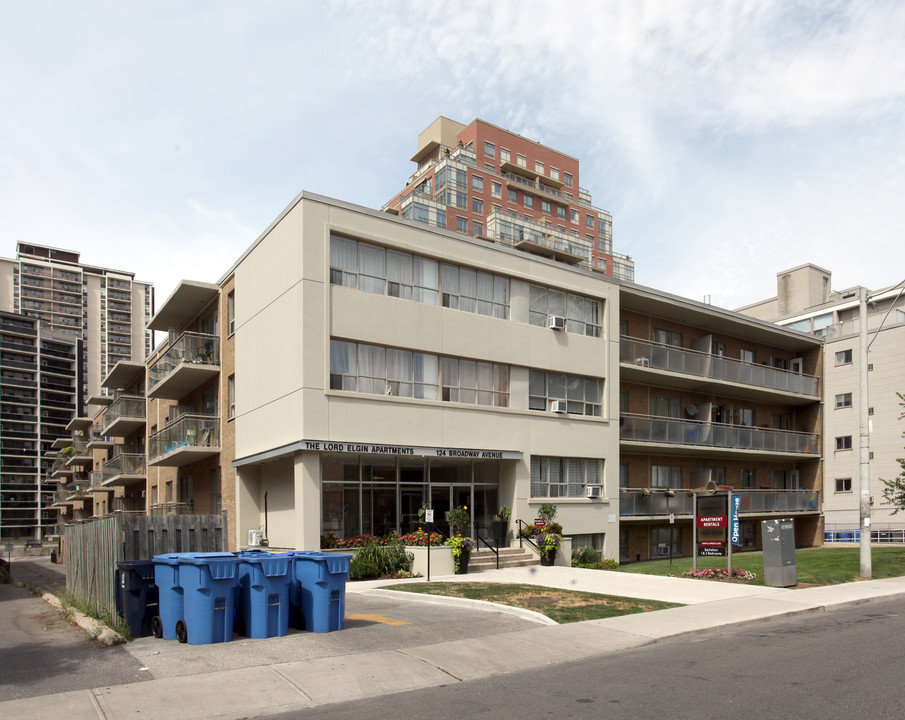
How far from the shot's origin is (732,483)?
3619cm

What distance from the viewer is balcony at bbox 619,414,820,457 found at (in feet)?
99.6

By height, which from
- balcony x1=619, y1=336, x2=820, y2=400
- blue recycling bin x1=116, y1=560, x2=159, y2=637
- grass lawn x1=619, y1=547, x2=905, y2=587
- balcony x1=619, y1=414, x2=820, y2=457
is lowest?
grass lawn x1=619, y1=547, x2=905, y2=587

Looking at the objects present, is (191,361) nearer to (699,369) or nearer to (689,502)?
(699,369)

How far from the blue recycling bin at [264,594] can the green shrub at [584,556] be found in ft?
52.5

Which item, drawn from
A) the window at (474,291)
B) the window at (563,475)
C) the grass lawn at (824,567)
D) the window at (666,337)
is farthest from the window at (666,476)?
the window at (474,291)

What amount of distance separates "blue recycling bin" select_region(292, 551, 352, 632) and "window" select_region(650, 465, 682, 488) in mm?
22992

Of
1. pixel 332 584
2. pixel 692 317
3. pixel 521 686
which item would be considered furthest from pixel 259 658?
pixel 692 317

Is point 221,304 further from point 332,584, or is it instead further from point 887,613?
point 887,613

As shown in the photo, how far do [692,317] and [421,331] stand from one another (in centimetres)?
1487

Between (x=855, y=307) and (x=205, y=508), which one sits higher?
(x=855, y=307)

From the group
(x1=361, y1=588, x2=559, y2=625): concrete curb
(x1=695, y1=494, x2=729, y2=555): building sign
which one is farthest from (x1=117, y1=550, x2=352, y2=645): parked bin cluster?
(x1=695, y1=494, x2=729, y2=555): building sign

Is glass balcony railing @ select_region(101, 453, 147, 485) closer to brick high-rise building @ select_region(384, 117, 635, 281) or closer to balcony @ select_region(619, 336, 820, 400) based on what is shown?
balcony @ select_region(619, 336, 820, 400)

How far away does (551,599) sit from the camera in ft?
49.1

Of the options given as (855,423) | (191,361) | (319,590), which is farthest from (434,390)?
(855,423)
